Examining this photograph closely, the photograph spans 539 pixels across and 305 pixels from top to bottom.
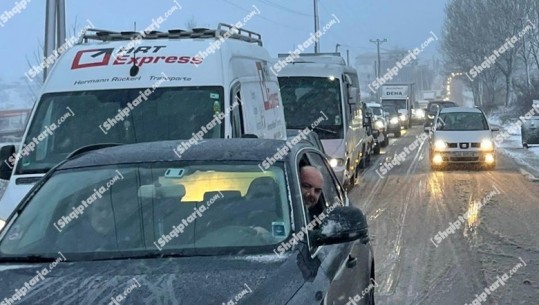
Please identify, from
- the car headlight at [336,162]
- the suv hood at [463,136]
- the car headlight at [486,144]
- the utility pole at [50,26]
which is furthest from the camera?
the suv hood at [463,136]

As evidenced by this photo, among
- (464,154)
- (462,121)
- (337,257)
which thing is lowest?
(464,154)

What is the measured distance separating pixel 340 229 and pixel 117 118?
410 cm

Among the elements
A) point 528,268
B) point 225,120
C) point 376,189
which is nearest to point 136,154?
point 225,120

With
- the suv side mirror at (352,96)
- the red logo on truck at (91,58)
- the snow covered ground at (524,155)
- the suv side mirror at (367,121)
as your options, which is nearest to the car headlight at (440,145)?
the suv side mirror at (367,121)

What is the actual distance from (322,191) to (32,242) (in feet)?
6.44

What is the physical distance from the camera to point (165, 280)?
350 cm

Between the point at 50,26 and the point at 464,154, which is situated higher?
the point at 50,26

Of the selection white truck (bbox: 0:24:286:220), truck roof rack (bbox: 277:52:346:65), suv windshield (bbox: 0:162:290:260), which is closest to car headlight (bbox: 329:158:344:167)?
truck roof rack (bbox: 277:52:346:65)

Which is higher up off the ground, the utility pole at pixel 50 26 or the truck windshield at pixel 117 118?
the utility pole at pixel 50 26

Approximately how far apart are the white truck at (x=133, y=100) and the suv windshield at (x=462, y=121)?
46.0ft

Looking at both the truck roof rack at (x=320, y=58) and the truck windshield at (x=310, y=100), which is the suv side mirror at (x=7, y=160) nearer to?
the truck windshield at (x=310, y=100)

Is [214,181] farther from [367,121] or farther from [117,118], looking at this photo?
[367,121]

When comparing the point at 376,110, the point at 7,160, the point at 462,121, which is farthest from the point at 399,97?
the point at 7,160

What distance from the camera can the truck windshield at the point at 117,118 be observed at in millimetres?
7422
